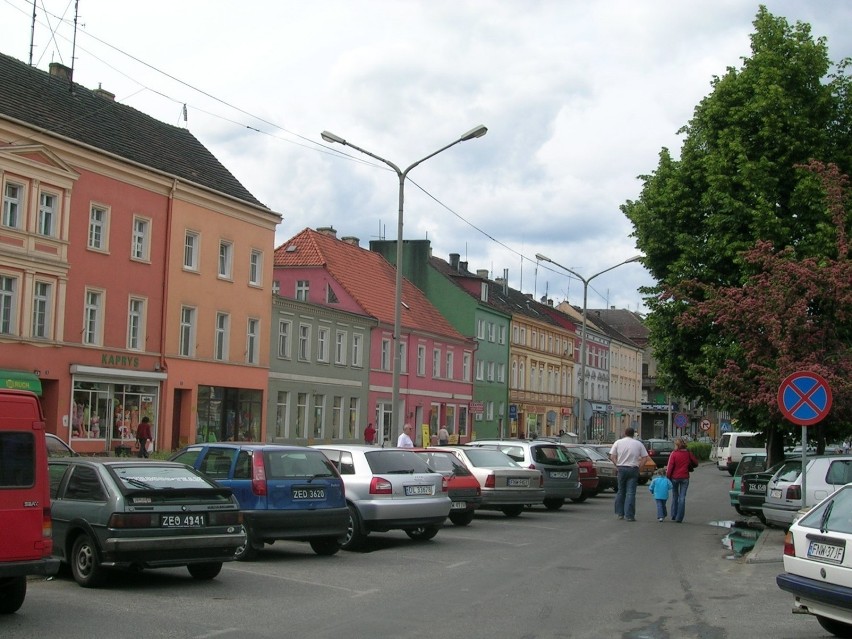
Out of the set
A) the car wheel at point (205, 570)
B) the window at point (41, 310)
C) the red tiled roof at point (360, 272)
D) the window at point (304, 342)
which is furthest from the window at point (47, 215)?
the car wheel at point (205, 570)

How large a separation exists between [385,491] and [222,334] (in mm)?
28435

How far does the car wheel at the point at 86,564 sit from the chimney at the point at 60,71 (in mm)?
30925

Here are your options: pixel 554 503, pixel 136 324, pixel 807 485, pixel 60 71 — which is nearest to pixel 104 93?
pixel 60 71

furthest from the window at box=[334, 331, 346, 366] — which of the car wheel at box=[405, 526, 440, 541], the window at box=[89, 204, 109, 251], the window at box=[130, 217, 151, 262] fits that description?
the car wheel at box=[405, 526, 440, 541]

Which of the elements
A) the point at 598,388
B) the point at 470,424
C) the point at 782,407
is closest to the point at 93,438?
the point at 782,407

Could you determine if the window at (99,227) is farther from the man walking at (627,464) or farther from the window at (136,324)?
the man walking at (627,464)

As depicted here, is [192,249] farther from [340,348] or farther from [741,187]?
[741,187]

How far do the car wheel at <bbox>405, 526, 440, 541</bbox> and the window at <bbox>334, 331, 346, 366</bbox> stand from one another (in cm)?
3359

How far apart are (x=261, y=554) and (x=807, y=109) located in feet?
56.5

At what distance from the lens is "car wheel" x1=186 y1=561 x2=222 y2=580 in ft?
41.2

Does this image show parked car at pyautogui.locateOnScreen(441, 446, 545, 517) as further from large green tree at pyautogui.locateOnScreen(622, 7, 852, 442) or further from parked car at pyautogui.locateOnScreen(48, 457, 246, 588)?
parked car at pyautogui.locateOnScreen(48, 457, 246, 588)

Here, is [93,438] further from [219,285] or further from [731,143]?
[731,143]

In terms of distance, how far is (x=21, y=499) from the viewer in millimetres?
9680

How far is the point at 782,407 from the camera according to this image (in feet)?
53.6
